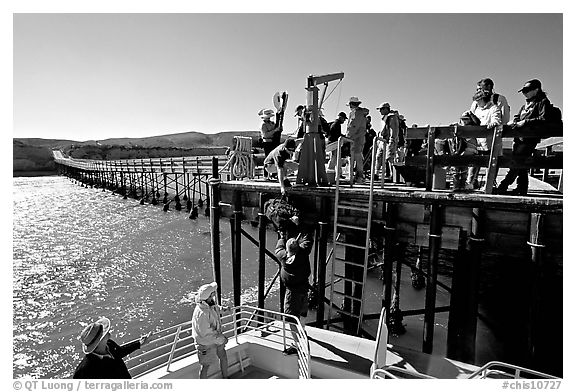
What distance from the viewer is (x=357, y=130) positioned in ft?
31.7

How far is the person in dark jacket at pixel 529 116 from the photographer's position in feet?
19.9

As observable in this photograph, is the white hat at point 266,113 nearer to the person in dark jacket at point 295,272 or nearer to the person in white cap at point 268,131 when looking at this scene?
the person in white cap at point 268,131

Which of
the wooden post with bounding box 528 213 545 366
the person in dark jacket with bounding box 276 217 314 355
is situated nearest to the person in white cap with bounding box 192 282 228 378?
the person in dark jacket with bounding box 276 217 314 355

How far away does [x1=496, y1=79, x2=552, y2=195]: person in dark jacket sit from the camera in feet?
19.9

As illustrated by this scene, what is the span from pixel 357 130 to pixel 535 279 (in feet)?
17.7

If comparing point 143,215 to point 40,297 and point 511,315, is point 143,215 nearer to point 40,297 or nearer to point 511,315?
point 40,297

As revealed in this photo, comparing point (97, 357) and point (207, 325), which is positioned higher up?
point (97, 357)

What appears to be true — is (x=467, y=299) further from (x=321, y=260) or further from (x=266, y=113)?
(x=266, y=113)

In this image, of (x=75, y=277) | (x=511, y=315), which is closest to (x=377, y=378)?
(x=511, y=315)

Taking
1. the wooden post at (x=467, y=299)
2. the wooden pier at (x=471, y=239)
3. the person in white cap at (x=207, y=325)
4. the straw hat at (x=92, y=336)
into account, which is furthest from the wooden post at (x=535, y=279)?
the straw hat at (x=92, y=336)

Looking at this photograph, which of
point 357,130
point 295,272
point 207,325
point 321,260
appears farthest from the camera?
point 357,130

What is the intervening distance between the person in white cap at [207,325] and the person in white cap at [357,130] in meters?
5.75

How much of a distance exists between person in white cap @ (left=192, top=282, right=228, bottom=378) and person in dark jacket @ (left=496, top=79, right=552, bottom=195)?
17.6 feet

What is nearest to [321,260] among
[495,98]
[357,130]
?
[357,130]
